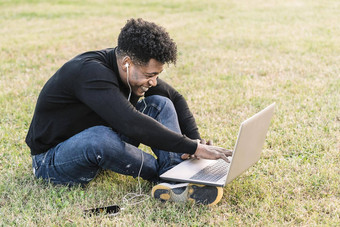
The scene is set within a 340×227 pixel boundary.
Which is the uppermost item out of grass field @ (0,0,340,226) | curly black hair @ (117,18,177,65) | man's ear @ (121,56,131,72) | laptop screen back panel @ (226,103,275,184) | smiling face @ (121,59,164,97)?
curly black hair @ (117,18,177,65)

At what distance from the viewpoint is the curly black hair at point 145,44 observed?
3.42 m

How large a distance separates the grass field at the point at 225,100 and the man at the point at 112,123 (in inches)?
6.3

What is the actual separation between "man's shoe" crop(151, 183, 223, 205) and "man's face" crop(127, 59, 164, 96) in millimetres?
805

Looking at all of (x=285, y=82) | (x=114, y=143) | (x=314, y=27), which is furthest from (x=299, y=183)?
(x=314, y=27)

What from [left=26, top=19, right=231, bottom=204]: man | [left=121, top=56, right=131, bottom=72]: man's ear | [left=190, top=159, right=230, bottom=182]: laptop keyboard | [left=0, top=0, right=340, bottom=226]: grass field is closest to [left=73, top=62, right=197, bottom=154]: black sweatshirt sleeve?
[left=26, top=19, right=231, bottom=204]: man

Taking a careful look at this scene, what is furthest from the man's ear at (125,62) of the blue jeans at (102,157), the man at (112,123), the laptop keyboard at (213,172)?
the laptop keyboard at (213,172)

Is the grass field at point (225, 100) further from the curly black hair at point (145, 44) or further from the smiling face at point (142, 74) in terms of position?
the curly black hair at point (145, 44)

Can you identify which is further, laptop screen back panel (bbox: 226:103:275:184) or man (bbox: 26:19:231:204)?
man (bbox: 26:19:231:204)

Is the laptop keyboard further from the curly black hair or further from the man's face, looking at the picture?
the curly black hair

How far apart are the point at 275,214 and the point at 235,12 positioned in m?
11.3

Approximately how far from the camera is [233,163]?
318 centimetres

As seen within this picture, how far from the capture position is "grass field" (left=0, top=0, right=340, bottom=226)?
341cm

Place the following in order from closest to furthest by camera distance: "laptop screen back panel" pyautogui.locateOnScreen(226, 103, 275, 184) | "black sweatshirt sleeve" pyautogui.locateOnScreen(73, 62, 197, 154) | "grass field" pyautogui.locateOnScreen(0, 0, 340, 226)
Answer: "laptop screen back panel" pyautogui.locateOnScreen(226, 103, 275, 184)
"black sweatshirt sleeve" pyautogui.locateOnScreen(73, 62, 197, 154)
"grass field" pyautogui.locateOnScreen(0, 0, 340, 226)

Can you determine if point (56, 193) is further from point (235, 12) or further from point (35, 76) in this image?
point (235, 12)
